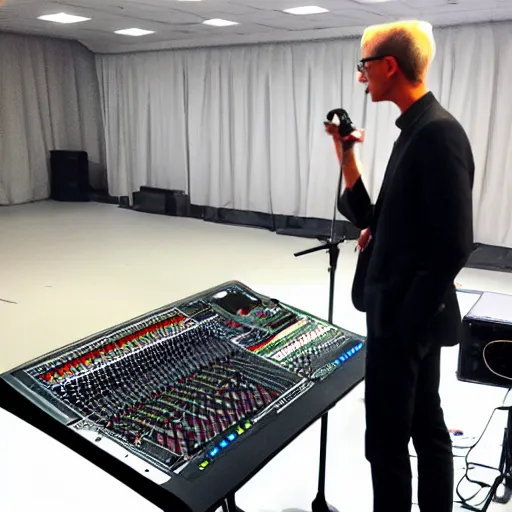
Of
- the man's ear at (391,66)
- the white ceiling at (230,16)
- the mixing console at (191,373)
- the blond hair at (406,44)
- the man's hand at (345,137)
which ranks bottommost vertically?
the mixing console at (191,373)

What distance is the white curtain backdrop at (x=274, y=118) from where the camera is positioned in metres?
5.03

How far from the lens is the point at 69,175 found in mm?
7781

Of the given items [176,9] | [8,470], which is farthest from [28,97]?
[8,470]

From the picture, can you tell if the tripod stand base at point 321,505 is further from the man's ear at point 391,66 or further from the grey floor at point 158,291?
the man's ear at point 391,66

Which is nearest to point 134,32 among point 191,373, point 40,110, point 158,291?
point 40,110

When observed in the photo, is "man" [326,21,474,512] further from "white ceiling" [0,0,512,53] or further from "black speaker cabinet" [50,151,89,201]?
"black speaker cabinet" [50,151,89,201]

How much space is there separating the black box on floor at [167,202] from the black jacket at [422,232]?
6.07 m

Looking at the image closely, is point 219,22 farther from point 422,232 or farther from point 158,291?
point 422,232

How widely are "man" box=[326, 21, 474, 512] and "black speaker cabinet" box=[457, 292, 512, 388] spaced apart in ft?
3.15

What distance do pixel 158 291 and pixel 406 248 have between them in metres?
3.23

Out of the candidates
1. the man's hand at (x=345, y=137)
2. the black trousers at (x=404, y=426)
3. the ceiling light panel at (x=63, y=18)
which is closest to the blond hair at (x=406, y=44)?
the man's hand at (x=345, y=137)

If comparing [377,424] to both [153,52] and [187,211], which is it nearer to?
[187,211]

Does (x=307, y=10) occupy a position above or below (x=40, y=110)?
above

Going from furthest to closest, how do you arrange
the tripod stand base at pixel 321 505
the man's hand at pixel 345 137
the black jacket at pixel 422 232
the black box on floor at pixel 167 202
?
the black box on floor at pixel 167 202 → the tripod stand base at pixel 321 505 → the man's hand at pixel 345 137 → the black jacket at pixel 422 232
